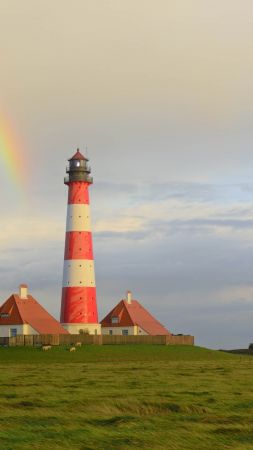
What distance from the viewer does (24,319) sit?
87.4 metres

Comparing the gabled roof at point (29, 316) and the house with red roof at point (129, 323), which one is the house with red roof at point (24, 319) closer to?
the gabled roof at point (29, 316)

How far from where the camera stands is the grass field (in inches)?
736

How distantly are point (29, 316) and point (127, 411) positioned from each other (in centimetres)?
6451

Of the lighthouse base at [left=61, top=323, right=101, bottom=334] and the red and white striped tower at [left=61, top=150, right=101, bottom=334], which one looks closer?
the red and white striped tower at [left=61, top=150, right=101, bottom=334]

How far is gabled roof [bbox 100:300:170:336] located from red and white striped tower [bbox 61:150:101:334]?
7199 millimetres

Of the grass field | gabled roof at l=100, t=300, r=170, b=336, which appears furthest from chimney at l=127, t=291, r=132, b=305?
the grass field

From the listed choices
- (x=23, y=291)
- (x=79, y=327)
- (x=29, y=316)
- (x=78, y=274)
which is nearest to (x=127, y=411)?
(x=78, y=274)

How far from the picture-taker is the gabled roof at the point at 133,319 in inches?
3777

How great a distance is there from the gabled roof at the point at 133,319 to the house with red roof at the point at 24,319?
31.8 feet

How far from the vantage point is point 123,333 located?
9619 cm

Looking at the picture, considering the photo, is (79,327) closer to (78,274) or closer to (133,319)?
(78,274)

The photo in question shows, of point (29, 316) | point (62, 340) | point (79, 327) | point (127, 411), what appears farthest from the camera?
point (29, 316)

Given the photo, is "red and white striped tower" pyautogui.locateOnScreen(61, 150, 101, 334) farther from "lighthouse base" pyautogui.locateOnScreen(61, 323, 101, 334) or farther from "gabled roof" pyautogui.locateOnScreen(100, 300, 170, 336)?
"gabled roof" pyautogui.locateOnScreen(100, 300, 170, 336)

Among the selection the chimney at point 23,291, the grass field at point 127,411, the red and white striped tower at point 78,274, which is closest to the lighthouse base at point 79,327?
the red and white striped tower at point 78,274
